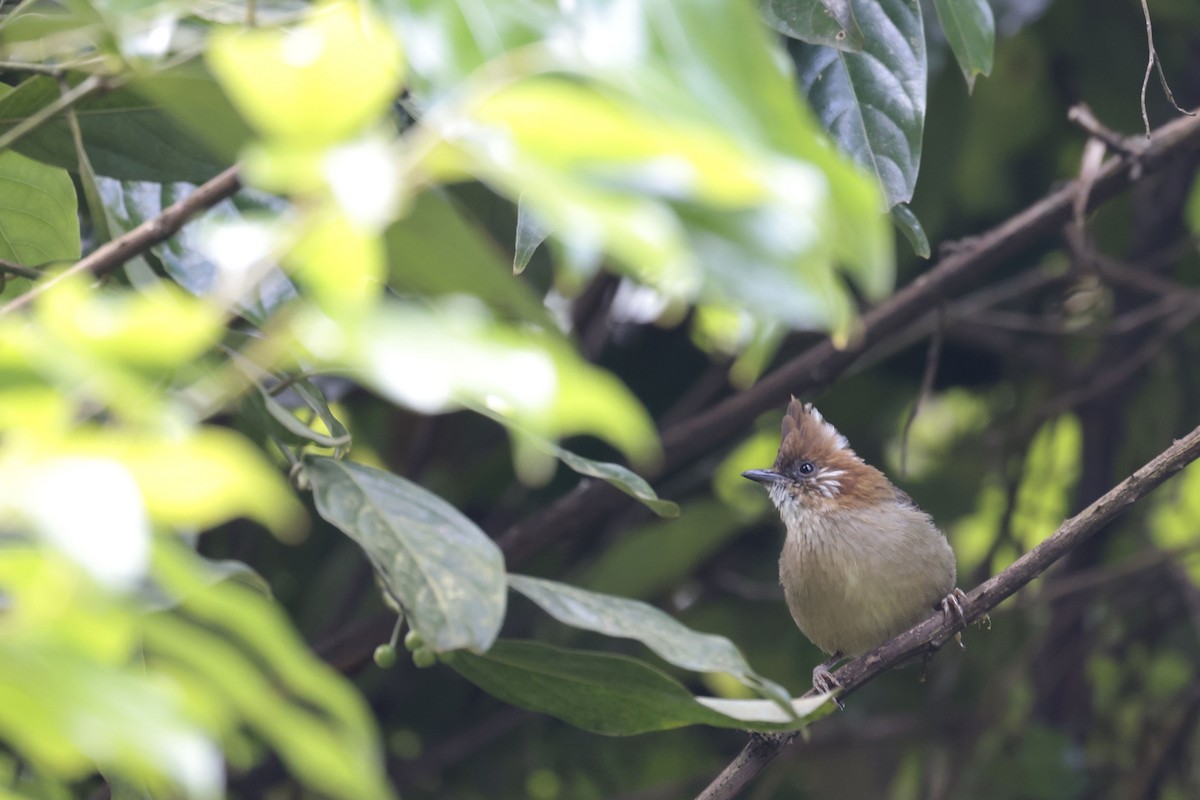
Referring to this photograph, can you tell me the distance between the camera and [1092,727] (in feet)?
17.3

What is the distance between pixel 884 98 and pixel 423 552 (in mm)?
1357

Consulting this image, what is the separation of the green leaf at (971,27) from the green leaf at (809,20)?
0.20 meters

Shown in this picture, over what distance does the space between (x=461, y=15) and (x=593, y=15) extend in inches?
4.8

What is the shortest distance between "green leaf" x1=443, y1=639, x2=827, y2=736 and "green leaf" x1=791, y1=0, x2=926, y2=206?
3.37ft

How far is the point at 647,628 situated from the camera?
2100 mm

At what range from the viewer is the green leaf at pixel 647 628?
2043 mm

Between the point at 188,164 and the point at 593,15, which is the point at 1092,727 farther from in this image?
the point at 593,15

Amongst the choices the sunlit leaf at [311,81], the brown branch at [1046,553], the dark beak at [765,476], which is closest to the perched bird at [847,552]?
the dark beak at [765,476]

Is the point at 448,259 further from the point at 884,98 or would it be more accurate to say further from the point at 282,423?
the point at 884,98

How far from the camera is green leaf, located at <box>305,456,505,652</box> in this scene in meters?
1.79

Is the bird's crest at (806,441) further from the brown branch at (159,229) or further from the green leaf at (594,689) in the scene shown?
the brown branch at (159,229)

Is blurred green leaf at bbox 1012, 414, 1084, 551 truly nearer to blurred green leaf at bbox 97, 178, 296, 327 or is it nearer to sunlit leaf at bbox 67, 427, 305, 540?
blurred green leaf at bbox 97, 178, 296, 327

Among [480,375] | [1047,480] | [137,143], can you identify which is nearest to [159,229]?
[137,143]

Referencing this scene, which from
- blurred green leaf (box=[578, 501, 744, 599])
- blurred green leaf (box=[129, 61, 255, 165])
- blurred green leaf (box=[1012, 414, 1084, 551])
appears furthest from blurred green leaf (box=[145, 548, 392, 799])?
blurred green leaf (box=[1012, 414, 1084, 551])
